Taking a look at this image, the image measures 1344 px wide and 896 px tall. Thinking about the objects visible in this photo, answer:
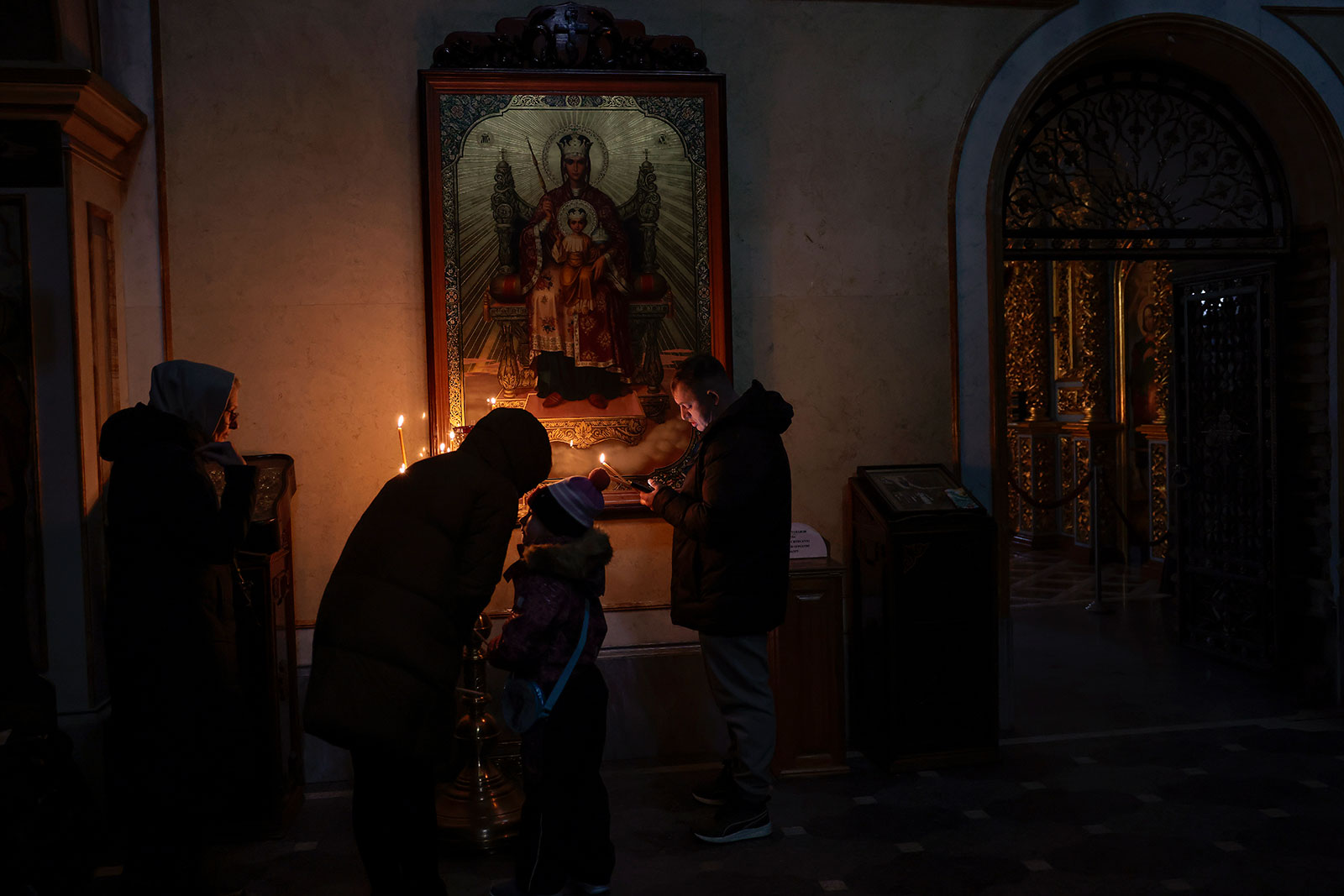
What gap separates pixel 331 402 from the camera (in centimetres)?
488

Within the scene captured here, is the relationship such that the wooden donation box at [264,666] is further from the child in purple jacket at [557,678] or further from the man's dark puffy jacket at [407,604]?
the man's dark puffy jacket at [407,604]

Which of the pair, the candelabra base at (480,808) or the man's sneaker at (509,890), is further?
the candelabra base at (480,808)

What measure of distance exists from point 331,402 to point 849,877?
3.00 m

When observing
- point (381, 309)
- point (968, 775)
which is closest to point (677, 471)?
point (381, 309)

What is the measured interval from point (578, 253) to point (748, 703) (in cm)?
223

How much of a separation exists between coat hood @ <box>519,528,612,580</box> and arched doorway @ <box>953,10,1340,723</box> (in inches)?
106

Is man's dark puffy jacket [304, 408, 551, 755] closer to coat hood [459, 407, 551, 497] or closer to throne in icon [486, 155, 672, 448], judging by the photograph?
coat hood [459, 407, 551, 497]

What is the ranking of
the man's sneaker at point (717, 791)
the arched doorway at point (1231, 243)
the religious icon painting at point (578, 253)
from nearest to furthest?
the man's sneaker at point (717, 791)
the religious icon painting at point (578, 253)
the arched doorway at point (1231, 243)

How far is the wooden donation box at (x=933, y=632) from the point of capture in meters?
4.78

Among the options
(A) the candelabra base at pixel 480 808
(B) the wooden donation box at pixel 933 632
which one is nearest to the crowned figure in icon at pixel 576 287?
(B) the wooden donation box at pixel 933 632

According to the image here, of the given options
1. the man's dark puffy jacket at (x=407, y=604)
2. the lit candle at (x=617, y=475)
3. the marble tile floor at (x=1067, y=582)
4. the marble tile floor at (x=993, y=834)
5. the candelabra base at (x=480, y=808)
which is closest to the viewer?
the man's dark puffy jacket at (x=407, y=604)

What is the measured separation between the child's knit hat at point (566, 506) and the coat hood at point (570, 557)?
41mm

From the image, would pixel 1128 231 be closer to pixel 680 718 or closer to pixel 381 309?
pixel 680 718

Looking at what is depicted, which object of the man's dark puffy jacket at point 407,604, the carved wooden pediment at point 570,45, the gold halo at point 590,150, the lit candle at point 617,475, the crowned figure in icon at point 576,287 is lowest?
the man's dark puffy jacket at point 407,604
